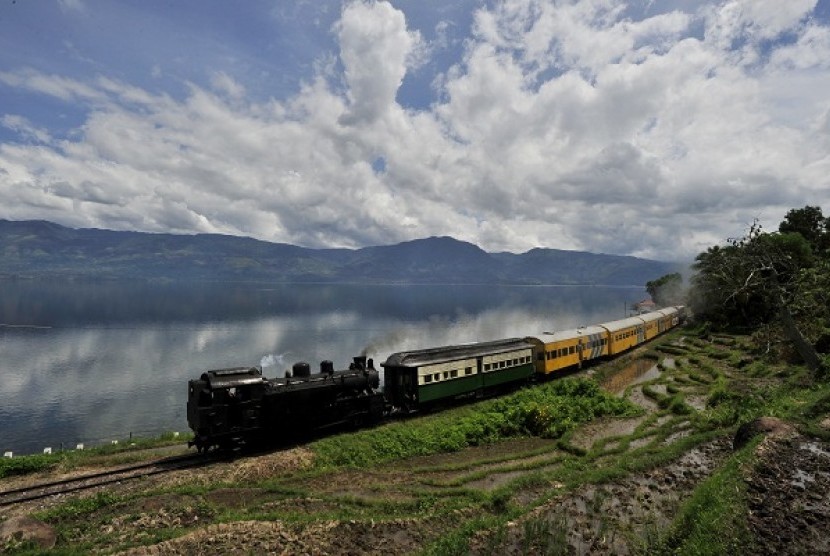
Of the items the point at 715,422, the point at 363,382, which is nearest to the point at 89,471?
the point at 363,382

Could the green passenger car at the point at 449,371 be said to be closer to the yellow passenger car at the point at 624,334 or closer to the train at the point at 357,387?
the train at the point at 357,387

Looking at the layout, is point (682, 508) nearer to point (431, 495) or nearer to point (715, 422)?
point (431, 495)

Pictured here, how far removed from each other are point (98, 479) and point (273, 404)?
7.70 metres

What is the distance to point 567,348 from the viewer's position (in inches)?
1719

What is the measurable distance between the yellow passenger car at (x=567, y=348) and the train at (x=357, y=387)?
0.30 ft


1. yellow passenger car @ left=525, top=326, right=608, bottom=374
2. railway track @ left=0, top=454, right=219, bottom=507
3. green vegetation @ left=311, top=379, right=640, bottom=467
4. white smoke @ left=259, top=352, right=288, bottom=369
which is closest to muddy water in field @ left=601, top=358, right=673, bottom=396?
yellow passenger car @ left=525, top=326, right=608, bottom=374

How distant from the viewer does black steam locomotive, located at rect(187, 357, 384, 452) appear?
864 inches

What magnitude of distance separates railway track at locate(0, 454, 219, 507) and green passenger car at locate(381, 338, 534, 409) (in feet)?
38.8

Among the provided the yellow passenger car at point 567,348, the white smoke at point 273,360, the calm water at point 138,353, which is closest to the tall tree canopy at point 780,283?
the yellow passenger car at point 567,348

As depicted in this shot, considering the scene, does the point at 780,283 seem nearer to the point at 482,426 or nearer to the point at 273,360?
the point at 482,426

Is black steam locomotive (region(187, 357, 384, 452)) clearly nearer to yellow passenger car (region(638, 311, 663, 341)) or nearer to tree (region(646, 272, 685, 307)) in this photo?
yellow passenger car (region(638, 311, 663, 341))

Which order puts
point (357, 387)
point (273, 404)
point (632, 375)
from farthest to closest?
1. point (632, 375)
2. point (357, 387)
3. point (273, 404)

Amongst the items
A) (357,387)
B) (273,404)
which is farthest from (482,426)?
(273,404)

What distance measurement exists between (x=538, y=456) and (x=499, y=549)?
483 inches
